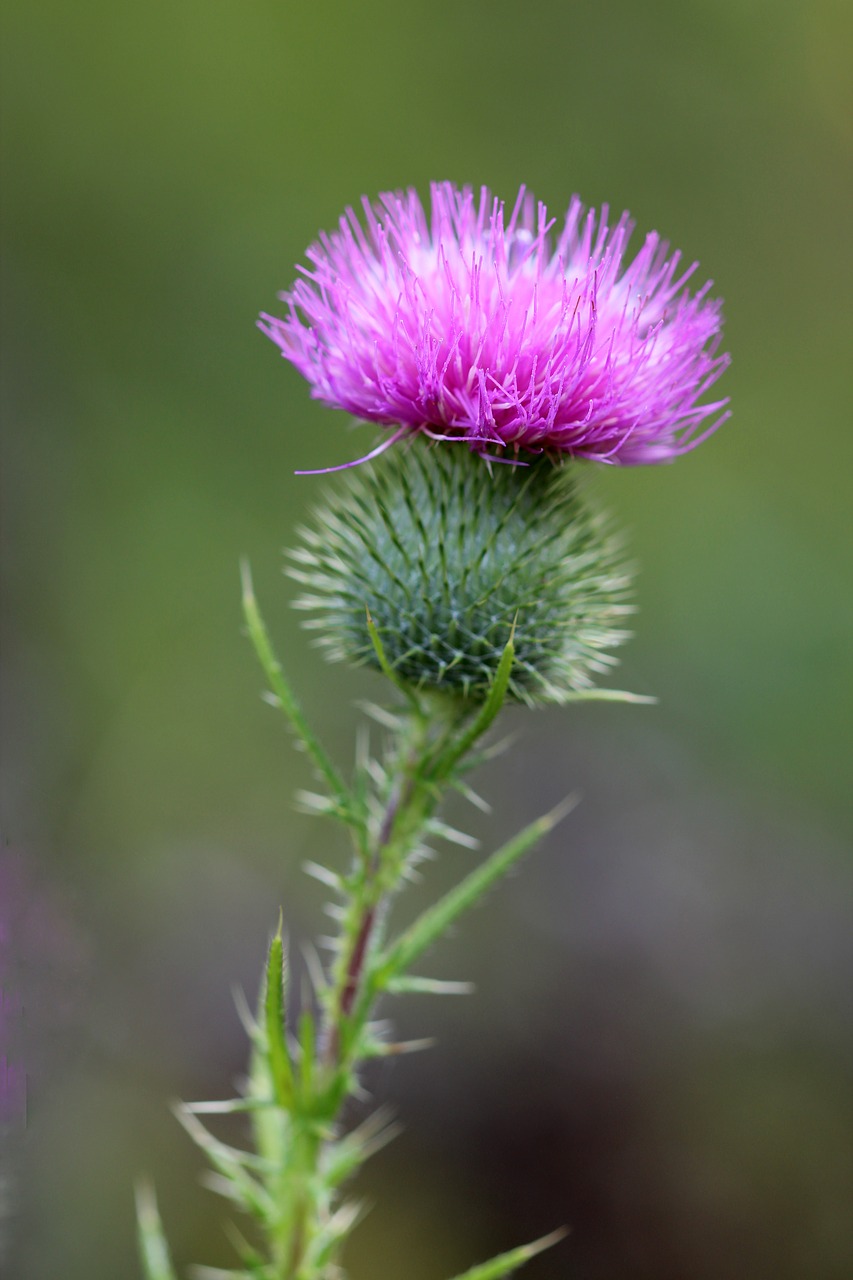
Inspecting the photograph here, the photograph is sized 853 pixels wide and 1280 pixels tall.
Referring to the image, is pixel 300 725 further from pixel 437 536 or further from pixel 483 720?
pixel 437 536

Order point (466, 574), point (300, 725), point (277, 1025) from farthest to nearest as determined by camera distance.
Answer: point (466, 574) < point (300, 725) < point (277, 1025)

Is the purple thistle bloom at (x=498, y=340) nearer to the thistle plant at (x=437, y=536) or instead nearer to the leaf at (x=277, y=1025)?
the thistle plant at (x=437, y=536)

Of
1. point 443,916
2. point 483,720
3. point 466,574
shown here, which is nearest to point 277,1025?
point 443,916

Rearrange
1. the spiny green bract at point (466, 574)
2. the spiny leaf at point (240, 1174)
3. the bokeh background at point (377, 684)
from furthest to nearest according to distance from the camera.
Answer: the bokeh background at point (377, 684)
the spiny green bract at point (466, 574)
the spiny leaf at point (240, 1174)

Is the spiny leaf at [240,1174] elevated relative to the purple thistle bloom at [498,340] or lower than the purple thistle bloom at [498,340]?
lower

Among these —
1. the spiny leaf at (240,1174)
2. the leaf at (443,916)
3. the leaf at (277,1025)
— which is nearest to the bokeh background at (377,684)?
the spiny leaf at (240,1174)

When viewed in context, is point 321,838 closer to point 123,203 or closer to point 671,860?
point 671,860

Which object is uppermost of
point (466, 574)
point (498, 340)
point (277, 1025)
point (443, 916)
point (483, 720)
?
point (498, 340)
